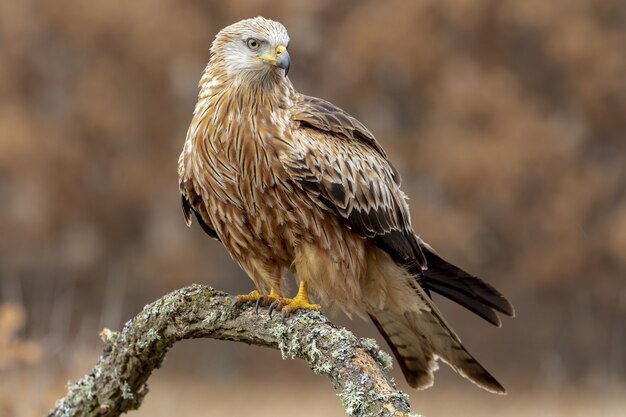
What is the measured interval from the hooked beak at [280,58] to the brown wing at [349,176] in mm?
246

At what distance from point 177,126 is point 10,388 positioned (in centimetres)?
674

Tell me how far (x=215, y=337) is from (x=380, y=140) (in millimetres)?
8477

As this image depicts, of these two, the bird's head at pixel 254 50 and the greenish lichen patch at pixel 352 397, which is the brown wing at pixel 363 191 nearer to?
the bird's head at pixel 254 50

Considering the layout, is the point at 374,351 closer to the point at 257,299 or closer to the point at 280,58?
the point at 257,299

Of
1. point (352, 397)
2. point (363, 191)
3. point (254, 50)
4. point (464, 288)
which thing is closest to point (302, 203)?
point (363, 191)

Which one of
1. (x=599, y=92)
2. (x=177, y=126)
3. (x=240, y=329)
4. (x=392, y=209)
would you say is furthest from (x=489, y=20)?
(x=240, y=329)

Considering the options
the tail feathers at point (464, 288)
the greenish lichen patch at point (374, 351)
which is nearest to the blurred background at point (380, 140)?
the tail feathers at point (464, 288)

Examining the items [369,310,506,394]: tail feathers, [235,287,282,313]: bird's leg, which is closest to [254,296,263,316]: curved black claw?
[235,287,282,313]: bird's leg

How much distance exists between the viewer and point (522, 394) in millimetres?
12047

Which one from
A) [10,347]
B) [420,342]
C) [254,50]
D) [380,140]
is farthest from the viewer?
[380,140]

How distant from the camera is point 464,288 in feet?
15.1

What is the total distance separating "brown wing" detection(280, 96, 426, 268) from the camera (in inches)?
168

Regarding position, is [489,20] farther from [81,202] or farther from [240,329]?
[240,329]

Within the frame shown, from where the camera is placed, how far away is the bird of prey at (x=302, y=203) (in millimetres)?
4223
